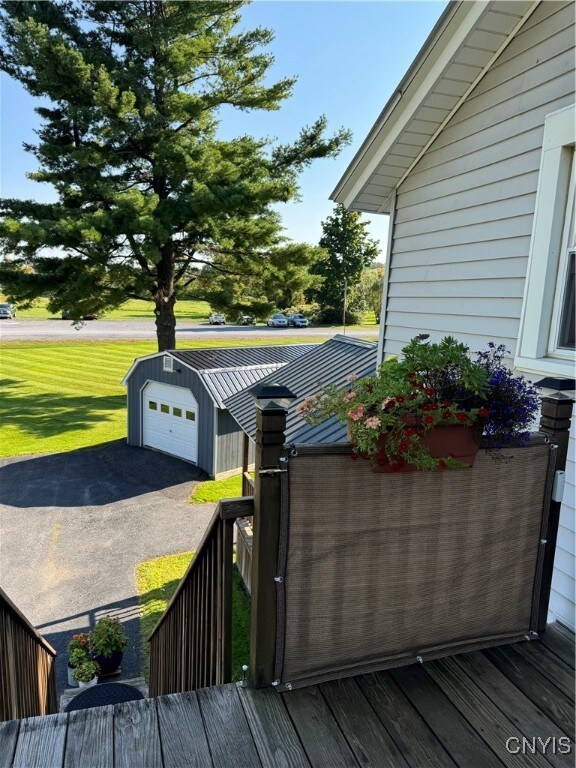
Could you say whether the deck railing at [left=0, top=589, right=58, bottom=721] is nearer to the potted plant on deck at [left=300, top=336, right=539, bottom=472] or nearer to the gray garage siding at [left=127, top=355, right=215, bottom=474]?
the potted plant on deck at [left=300, top=336, right=539, bottom=472]

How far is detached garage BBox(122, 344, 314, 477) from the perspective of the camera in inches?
534

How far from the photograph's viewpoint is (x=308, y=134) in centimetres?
1781

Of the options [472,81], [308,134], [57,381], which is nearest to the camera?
[472,81]

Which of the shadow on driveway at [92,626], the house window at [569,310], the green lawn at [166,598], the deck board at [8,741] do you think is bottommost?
the shadow on driveway at [92,626]

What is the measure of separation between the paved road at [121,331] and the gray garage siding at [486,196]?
3027 cm

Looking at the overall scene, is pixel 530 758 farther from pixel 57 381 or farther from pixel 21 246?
pixel 57 381

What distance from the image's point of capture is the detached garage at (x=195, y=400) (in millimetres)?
13570

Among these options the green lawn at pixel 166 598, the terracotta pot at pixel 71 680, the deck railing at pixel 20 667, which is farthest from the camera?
the green lawn at pixel 166 598

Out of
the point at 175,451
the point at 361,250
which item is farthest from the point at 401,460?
→ the point at 361,250

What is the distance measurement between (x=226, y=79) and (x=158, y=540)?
14735 millimetres

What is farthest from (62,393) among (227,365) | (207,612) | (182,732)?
(182,732)

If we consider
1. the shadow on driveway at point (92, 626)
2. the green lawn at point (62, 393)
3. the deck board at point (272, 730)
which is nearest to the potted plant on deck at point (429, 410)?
the deck board at point (272, 730)

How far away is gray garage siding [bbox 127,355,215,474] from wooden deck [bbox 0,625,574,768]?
1129 centimetres

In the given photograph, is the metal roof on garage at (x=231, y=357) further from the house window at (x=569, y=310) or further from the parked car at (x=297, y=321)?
the parked car at (x=297, y=321)
